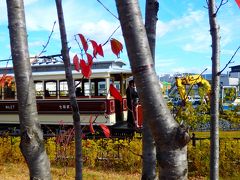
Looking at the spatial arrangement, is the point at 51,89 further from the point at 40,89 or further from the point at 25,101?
the point at 25,101

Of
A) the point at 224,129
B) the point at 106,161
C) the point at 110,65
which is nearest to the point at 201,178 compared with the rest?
the point at 106,161

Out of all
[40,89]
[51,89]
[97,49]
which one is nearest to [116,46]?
[97,49]

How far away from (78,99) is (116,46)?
9.85 metres

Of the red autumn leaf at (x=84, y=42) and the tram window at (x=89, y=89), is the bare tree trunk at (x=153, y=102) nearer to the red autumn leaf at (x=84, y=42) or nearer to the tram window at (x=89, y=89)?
the red autumn leaf at (x=84, y=42)

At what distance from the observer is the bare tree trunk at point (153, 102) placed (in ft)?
4.28

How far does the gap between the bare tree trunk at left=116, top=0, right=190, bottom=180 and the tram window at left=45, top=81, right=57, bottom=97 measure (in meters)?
11.8

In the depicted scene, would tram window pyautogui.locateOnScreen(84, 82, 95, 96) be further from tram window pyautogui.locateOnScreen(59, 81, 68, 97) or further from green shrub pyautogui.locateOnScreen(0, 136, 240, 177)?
green shrub pyautogui.locateOnScreen(0, 136, 240, 177)

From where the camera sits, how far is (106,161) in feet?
25.4

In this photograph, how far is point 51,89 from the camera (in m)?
13.0

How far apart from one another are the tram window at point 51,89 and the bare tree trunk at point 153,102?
38.7 ft

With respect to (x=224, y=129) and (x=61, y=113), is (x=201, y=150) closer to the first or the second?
(x=61, y=113)

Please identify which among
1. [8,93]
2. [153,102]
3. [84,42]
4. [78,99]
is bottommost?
[78,99]

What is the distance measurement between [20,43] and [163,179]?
128cm

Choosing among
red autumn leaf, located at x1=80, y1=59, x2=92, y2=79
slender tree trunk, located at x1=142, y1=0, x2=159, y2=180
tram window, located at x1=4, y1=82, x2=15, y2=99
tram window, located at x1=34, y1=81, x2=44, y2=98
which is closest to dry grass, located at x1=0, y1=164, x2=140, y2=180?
red autumn leaf, located at x1=80, y1=59, x2=92, y2=79
